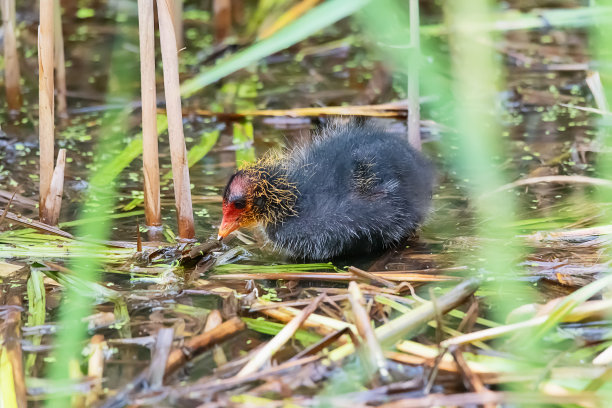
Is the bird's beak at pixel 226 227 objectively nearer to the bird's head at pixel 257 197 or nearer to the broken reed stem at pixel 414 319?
the bird's head at pixel 257 197

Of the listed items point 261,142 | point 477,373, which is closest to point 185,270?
point 477,373

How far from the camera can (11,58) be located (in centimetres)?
447

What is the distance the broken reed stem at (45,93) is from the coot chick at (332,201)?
0.82m

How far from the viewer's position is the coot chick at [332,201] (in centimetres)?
314

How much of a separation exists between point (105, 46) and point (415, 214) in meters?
3.50

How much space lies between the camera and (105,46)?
5855mm

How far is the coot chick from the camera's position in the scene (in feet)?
10.3

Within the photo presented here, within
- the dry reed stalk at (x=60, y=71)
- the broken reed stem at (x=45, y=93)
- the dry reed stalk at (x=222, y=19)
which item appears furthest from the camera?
the dry reed stalk at (x=222, y=19)

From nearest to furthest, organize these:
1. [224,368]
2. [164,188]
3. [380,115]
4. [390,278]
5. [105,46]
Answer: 1. [224,368]
2. [390,278]
3. [164,188]
4. [380,115]
5. [105,46]

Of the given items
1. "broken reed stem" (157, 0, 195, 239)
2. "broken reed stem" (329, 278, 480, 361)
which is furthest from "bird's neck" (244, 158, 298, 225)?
"broken reed stem" (329, 278, 480, 361)

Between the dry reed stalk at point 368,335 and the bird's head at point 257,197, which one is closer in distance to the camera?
the dry reed stalk at point 368,335

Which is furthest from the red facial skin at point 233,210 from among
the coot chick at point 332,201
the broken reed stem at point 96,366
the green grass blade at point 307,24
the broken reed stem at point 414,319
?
the green grass blade at point 307,24

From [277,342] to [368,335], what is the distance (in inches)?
11.3

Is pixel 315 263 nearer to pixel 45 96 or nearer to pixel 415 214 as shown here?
pixel 415 214
